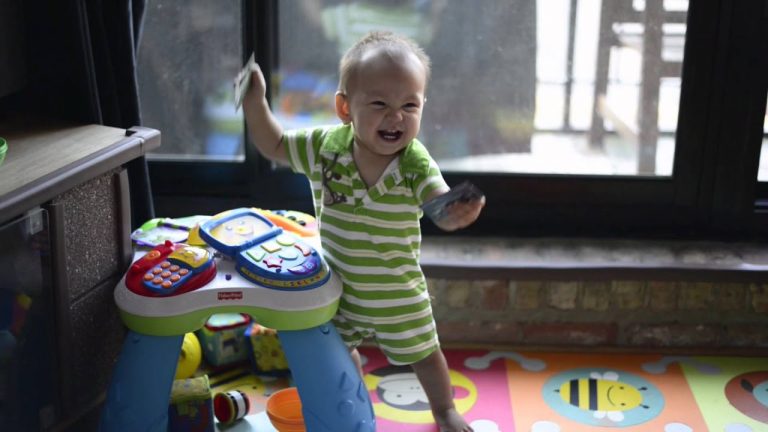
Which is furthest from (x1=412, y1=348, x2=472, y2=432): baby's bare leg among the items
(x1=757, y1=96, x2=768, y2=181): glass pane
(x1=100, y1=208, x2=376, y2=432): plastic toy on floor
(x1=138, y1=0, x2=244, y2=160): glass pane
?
(x1=757, y1=96, x2=768, y2=181): glass pane

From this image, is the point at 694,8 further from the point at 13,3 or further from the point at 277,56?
the point at 13,3

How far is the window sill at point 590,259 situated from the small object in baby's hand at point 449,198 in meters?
0.50

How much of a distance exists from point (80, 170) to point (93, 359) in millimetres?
335

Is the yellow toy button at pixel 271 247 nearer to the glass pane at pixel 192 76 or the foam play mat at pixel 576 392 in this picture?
the foam play mat at pixel 576 392

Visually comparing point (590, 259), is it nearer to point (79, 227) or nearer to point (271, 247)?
point (271, 247)

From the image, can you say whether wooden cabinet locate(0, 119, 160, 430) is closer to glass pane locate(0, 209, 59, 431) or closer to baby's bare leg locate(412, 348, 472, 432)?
glass pane locate(0, 209, 59, 431)

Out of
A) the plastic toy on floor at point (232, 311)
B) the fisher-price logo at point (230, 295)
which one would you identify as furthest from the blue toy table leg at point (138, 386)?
the fisher-price logo at point (230, 295)

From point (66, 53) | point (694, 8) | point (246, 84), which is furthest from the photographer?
point (694, 8)

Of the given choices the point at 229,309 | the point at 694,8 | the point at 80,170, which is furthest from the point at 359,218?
the point at 694,8

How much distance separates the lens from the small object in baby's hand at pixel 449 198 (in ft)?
5.00

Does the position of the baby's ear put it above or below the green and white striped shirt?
above

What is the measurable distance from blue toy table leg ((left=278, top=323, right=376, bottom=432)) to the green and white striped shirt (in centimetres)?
10

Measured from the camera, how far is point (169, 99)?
7.20 feet

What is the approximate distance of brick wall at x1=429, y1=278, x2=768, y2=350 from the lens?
6.83 ft
